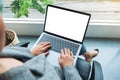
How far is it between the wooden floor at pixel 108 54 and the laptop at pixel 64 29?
0.32 m

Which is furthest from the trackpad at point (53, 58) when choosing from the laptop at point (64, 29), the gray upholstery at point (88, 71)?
the gray upholstery at point (88, 71)

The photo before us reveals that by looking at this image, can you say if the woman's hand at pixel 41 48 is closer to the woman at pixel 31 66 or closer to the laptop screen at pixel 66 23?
the woman at pixel 31 66

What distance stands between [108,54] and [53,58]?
29.1 inches

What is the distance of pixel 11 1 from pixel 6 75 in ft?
3.98

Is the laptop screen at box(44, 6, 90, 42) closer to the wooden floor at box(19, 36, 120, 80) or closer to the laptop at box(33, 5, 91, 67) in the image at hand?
the laptop at box(33, 5, 91, 67)

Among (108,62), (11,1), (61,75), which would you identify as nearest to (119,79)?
(108,62)

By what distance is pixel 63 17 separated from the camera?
1655 mm

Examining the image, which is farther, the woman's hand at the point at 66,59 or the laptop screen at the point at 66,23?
→ the laptop screen at the point at 66,23

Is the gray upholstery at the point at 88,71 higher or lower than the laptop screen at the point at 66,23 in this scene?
lower

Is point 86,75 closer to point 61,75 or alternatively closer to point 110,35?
point 61,75

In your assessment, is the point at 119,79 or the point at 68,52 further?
the point at 119,79

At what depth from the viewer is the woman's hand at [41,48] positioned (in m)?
1.44

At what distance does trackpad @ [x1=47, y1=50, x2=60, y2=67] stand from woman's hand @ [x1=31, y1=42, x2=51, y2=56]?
4cm

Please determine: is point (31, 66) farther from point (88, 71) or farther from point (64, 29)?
point (64, 29)
